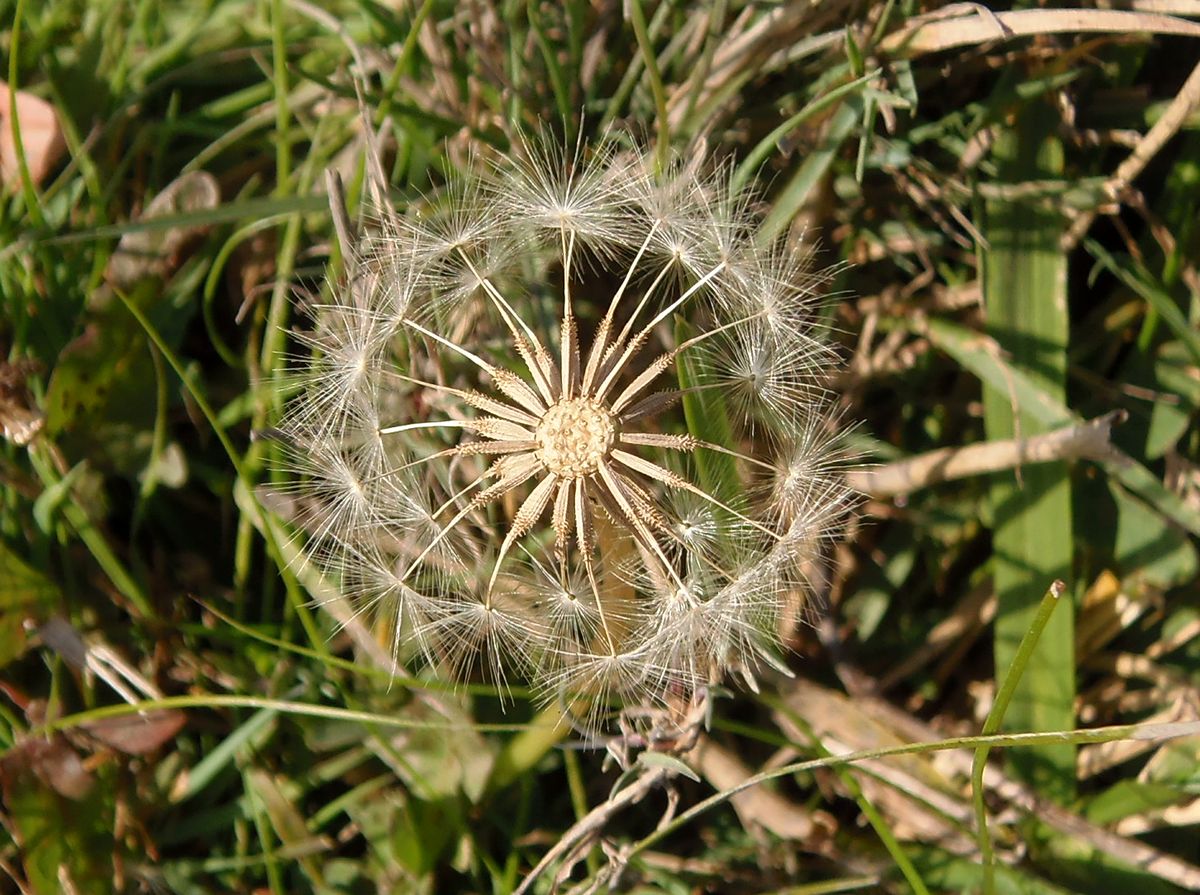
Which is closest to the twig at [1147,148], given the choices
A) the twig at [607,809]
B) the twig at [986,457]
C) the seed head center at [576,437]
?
the twig at [986,457]

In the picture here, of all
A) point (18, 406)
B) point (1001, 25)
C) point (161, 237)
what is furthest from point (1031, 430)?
point (18, 406)

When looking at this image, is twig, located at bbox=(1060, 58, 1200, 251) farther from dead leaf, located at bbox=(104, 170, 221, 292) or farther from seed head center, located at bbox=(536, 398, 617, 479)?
dead leaf, located at bbox=(104, 170, 221, 292)

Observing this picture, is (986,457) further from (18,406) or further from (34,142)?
(34,142)

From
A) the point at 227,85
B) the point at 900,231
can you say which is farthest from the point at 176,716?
the point at 900,231

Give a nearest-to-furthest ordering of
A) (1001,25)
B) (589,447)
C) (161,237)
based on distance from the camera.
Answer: (589,447)
(1001,25)
(161,237)

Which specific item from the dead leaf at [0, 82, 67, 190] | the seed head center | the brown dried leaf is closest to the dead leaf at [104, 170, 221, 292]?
the dead leaf at [0, 82, 67, 190]

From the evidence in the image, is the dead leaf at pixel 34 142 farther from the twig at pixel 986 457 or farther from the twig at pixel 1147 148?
the twig at pixel 1147 148
